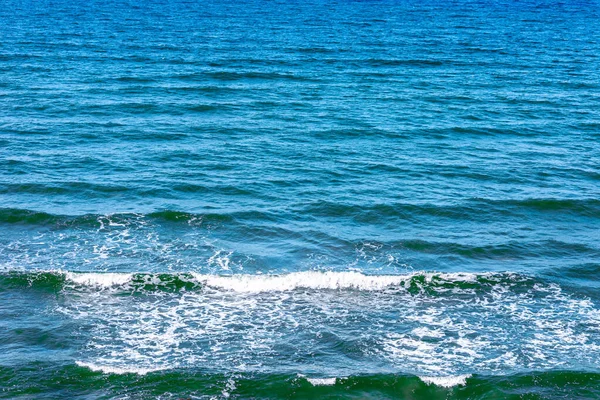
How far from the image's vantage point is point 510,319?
1069 inches

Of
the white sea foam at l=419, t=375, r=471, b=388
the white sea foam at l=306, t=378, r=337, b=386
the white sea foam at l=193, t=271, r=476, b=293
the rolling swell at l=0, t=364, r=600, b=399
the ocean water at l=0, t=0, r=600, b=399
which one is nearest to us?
the rolling swell at l=0, t=364, r=600, b=399

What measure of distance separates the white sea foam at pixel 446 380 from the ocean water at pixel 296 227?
0.10 metres

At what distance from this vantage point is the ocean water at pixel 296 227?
24.2 meters

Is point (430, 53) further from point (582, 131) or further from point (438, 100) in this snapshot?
point (582, 131)

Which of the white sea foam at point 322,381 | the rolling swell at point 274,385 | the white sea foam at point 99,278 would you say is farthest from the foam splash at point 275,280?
the white sea foam at point 322,381

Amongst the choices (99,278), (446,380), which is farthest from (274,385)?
(99,278)

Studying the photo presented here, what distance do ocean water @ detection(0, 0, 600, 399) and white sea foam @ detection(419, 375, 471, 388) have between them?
99 millimetres

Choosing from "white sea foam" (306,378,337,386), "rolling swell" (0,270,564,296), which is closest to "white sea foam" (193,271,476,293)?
"rolling swell" (0,270,564,296)

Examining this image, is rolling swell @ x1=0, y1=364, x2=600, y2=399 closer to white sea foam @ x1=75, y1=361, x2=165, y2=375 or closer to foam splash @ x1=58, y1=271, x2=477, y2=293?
white sea foam @ x1=75, y1=361, x2=165, y2=375

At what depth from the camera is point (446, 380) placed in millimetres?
23406

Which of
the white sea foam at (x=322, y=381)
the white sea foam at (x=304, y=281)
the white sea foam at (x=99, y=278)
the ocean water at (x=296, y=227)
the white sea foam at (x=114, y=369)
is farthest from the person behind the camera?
the white sea foam at (x=304, y=281)

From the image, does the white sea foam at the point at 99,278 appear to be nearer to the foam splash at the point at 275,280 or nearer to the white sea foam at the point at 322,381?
the foam splash at the point at 275,280

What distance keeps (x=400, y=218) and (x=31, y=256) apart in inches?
675

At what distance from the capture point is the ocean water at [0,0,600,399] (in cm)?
2416
